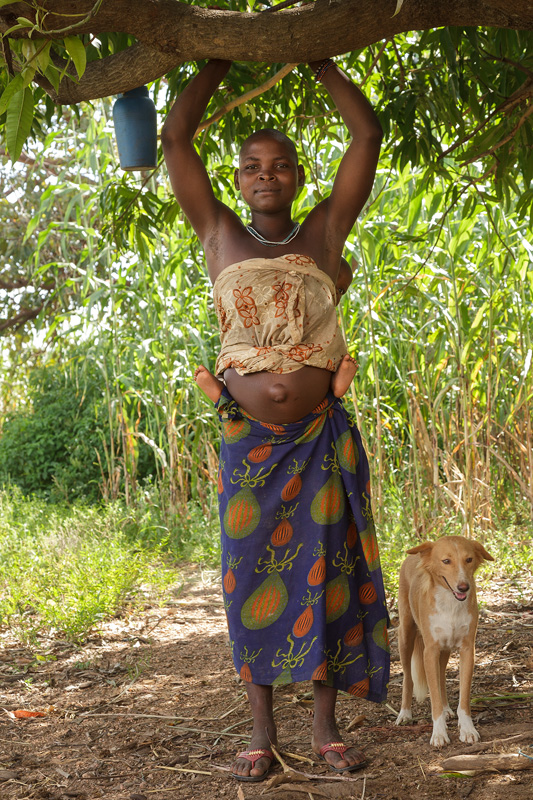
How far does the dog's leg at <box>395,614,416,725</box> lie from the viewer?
2645mm

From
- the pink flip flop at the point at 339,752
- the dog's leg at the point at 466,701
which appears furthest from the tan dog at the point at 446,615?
the pink flip flop at the point at 339,752

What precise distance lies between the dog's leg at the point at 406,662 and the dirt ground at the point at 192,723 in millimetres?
57

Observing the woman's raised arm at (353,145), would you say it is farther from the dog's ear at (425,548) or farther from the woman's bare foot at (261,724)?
the woman's bare foot at (261,724)

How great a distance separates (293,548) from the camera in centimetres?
234

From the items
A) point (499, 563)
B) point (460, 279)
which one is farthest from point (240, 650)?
point (460, 279)

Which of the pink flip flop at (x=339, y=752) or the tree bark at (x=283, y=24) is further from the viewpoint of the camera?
the pink flip flop at (x=339, y=752)

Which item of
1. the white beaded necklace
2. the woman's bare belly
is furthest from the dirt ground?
the white beaded necklace

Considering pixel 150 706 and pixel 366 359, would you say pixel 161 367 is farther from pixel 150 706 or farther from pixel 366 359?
pixel 150 706

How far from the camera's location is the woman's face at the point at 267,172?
2.39m

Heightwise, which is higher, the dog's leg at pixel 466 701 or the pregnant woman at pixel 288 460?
the pregnant woman at pixel 288 460

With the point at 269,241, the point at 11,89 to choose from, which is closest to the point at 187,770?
the point at 269,241

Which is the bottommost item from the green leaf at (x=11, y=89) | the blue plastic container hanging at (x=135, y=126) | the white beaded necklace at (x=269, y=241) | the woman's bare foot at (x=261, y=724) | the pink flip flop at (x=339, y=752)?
the pink flip flop at (x=339, y=752)

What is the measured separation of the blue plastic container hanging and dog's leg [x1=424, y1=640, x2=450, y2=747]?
189cm

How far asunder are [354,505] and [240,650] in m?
0.53
